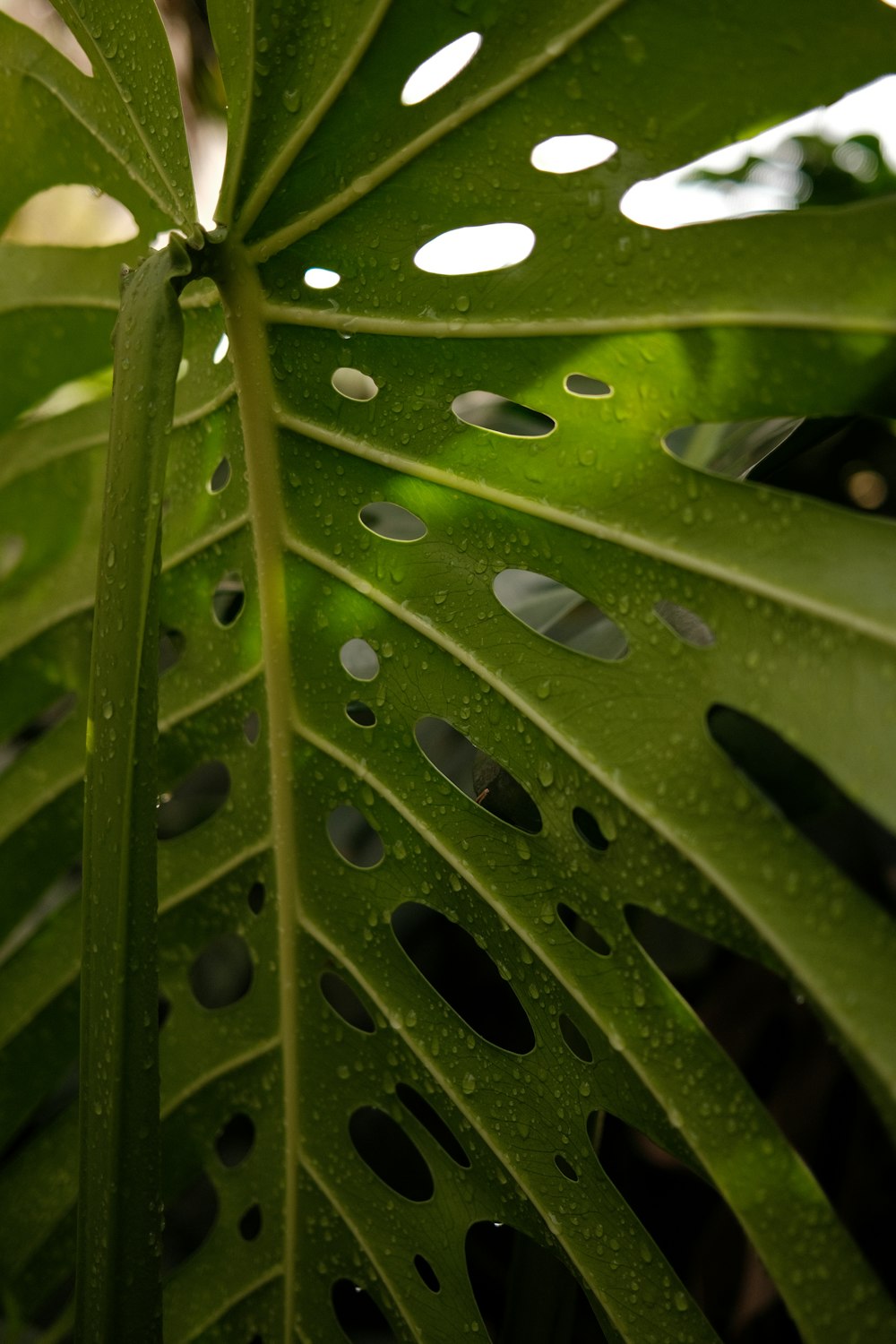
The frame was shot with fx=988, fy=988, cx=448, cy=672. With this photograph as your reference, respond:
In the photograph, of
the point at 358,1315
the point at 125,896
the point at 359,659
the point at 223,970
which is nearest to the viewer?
the point at 125,896

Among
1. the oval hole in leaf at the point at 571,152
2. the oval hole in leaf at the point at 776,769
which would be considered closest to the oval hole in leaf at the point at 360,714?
the oval hole in leaf at the point at 776,769

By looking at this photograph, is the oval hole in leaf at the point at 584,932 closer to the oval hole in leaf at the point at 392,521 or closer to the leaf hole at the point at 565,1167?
the leaf hole at the point at 565,1167

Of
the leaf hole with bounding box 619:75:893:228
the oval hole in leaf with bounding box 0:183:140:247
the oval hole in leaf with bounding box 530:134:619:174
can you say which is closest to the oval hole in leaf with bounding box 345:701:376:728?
the oval hole in leaf with bounding box 530:134:619:174

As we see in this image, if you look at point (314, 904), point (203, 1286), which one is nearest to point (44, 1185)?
point (203, 1286)

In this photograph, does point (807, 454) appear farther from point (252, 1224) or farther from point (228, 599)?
point (252, 1224)

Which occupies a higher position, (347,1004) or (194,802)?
(194,802)

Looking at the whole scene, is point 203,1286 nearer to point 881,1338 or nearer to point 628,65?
point 881,1338

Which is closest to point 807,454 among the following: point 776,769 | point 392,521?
point 392,521
